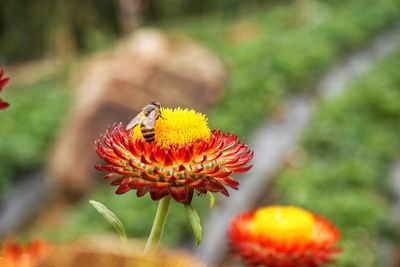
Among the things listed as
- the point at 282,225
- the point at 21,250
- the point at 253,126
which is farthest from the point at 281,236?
the point at 253,126

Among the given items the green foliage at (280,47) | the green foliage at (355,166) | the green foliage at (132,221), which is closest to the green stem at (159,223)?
the green foliage at (355,166)

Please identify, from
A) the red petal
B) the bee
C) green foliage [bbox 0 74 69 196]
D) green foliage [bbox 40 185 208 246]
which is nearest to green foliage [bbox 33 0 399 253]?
green foliage [bbox 40 185 208 246]

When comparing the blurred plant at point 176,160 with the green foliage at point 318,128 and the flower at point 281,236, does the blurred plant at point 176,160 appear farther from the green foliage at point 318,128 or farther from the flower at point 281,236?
the green foliage at point 318,128

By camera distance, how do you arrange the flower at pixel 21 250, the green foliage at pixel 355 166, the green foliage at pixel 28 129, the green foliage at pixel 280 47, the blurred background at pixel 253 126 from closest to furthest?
the flower at pixel 21 250, the green foliage at pixel 355 166, the blurred background at pixel 253 126, the green foliage at pixel 28 129, the green foliage at pixel 280 47

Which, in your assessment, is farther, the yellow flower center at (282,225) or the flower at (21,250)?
the yellow flower center at (282,225)

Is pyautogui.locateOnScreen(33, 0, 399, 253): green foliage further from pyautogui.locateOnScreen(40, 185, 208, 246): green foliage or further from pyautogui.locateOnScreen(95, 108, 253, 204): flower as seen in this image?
pyautogui.locateOnScreen(95, 108, 253, 204): flower

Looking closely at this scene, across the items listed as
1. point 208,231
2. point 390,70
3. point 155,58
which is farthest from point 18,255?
point 390,70
